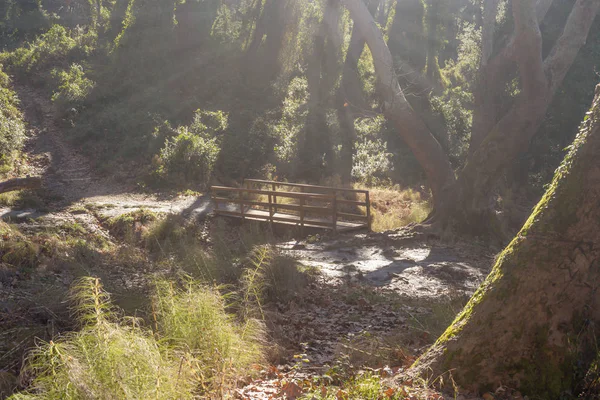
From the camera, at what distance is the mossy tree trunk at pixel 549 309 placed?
4.39 meters

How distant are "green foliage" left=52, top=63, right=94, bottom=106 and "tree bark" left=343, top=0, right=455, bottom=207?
66.1 feet

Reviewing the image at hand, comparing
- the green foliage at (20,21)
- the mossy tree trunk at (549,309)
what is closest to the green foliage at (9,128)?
the green foliage at (20,21)

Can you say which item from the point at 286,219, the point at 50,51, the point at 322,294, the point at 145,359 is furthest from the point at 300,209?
the point at 50,51

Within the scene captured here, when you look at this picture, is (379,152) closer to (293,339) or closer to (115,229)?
(115,229)

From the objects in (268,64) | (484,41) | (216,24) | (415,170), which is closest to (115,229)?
(484,41)

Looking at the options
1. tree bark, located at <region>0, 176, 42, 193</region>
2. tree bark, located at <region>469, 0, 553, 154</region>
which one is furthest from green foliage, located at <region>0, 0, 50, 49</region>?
tree bark, located at <region>469, 0, 553, 154</region>

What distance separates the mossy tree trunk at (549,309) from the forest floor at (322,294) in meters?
0.82

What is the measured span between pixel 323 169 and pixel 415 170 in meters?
4.41

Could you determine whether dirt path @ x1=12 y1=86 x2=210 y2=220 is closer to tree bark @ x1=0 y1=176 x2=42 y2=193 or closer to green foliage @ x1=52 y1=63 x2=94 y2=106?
green foliage @ x1=52 y1=63 x2=94 y2=106

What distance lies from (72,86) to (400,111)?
22.2 meters

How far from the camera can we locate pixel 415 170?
26750mm

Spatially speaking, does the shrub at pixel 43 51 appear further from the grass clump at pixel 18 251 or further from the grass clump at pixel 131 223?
the grass clump at pixel 18 251

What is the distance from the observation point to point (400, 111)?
1522 cm

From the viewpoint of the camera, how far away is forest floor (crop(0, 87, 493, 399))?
18.6 feet
